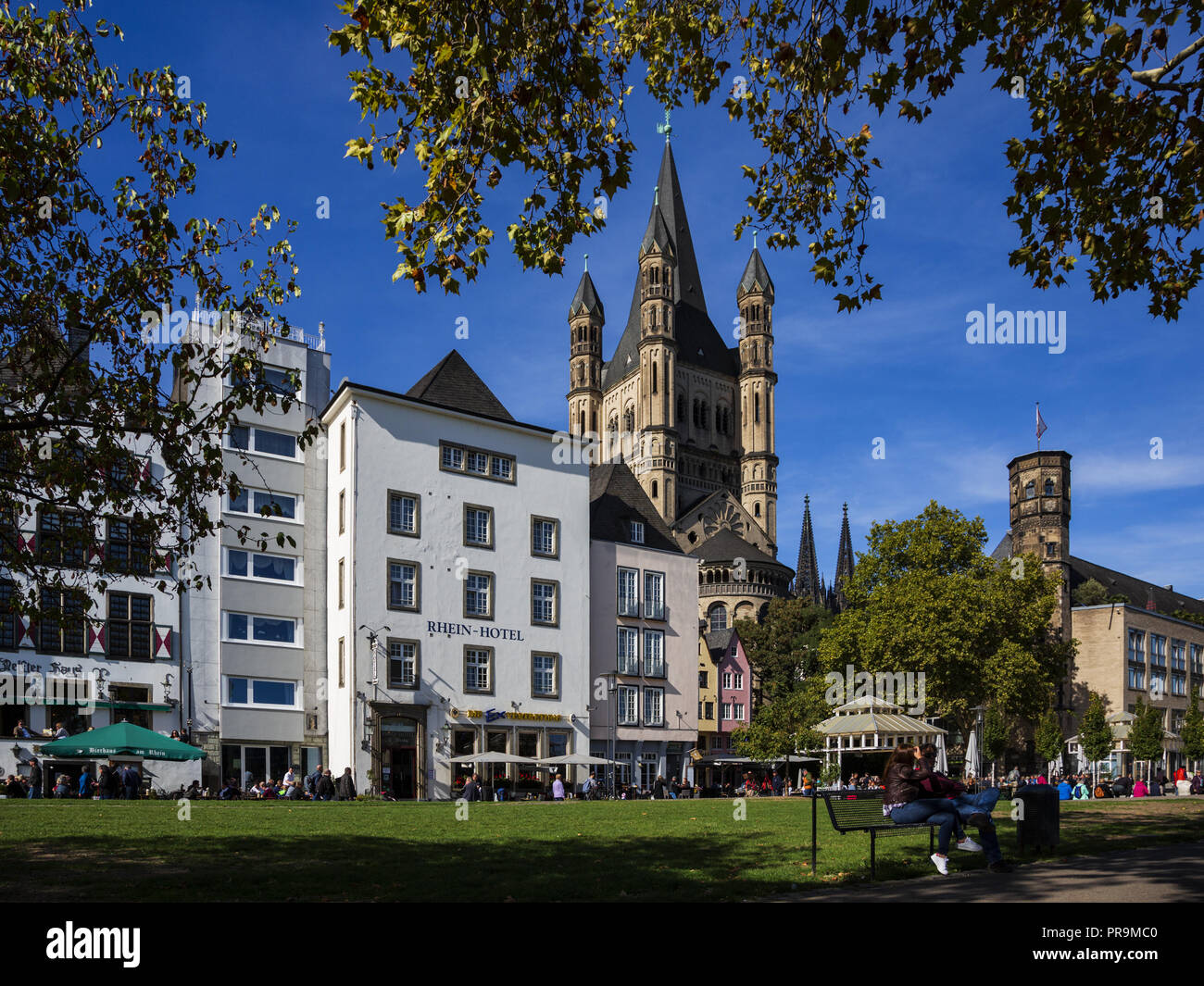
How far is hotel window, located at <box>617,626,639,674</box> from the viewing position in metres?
58.2

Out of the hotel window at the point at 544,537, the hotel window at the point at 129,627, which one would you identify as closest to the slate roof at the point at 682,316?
the hotel window at the point at 544,537

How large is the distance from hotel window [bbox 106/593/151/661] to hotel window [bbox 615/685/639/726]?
2290 cm

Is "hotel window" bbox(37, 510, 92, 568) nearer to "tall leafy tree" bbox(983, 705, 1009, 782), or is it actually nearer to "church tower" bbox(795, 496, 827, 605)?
"tall leafy tree" bbox(983, 705, 1009, 782)

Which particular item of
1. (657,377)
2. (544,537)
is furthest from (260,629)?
(657,377)

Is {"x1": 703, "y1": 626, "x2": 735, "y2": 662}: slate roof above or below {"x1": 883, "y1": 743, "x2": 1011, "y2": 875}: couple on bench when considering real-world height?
below

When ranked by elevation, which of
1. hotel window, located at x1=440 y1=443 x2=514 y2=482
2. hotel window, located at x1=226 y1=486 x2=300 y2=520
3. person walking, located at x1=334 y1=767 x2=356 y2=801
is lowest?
person walking, located at x1=334 y1=767 x2=356 y2=801

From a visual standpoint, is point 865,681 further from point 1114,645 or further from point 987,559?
point 1114,645

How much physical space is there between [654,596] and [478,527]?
486 inches

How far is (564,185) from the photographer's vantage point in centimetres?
1179

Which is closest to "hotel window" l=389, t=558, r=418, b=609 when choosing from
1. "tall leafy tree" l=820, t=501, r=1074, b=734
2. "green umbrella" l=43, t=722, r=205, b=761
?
"green umbrella" l=43, t=722, r=205, b=761

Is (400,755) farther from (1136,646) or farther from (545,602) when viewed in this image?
(1136,646)

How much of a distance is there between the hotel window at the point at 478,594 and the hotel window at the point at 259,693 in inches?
321

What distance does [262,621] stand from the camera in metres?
48.8
